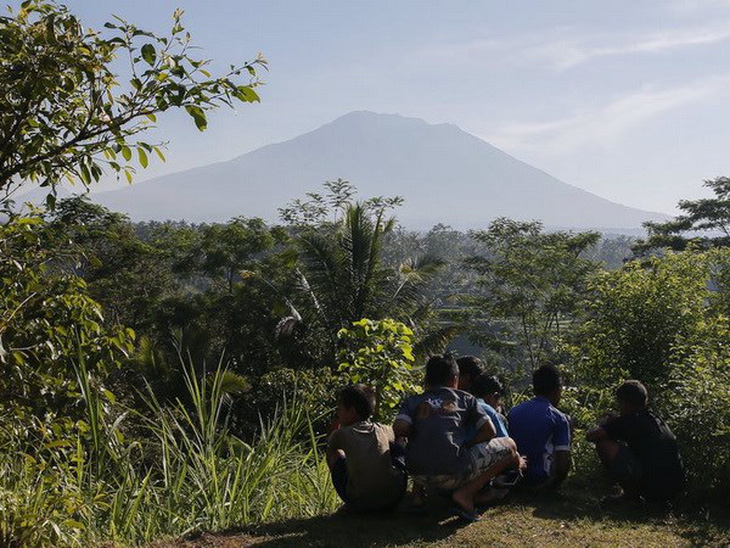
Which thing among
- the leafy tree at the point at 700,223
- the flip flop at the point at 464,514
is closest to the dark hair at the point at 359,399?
the flip flop at the point at 464,514

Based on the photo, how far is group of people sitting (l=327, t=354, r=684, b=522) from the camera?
180 inches

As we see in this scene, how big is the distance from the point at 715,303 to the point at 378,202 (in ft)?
56.4

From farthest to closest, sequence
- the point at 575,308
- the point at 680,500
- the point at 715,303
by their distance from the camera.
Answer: the point at 575,308 → the point at 715,303 → the point at 680,500

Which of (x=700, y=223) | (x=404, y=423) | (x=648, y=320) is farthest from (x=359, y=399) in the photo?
(x=700, y=223)

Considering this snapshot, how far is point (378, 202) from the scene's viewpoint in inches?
1032

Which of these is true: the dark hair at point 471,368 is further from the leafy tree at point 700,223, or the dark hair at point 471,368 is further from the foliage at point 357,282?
the leafy tree at point 700,223

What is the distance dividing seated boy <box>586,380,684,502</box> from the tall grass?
2.18m

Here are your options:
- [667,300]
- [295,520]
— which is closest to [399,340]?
[295,520]

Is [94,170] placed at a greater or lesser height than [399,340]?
greater

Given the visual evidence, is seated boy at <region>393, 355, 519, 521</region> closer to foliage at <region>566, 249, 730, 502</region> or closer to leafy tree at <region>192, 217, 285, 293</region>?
foliage at <region>566, 249, 730, 502</region>

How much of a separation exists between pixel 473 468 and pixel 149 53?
3167 mm

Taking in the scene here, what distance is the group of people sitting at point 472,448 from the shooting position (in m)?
4.58

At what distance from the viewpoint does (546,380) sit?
217 inches

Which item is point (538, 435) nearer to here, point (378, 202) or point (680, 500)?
point (680, 500)
